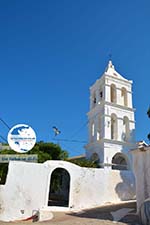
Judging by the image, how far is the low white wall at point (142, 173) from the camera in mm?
13548

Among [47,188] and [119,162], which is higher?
[119,162]

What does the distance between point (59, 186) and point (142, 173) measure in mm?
Result: 9505

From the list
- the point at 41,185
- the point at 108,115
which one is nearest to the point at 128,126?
the point at 108,115

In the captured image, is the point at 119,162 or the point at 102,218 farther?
the point at 119,162

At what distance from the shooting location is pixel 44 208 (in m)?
15.7

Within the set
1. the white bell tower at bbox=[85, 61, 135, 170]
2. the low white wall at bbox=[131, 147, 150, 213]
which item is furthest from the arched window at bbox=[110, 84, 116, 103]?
the low white wall at bbox=[131, 147, 150, 213]

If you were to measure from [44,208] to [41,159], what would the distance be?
23.1 feet

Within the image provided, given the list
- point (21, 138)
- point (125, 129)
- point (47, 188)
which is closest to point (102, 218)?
point (47, 188)

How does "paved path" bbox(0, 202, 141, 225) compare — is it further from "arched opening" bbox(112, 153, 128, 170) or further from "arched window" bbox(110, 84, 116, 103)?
"arched window" bbox(110, 84, 116, 103)

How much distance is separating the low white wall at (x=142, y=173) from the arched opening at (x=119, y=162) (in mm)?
12832

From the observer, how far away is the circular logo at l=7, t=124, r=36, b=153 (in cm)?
1691

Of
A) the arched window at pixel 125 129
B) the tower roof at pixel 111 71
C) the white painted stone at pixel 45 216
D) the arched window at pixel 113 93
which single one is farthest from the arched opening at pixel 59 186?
the tower roof at pixel 111 71

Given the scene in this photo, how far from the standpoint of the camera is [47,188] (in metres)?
16.5

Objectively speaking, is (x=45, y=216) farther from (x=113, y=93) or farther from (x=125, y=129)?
(x=113, y=93)
